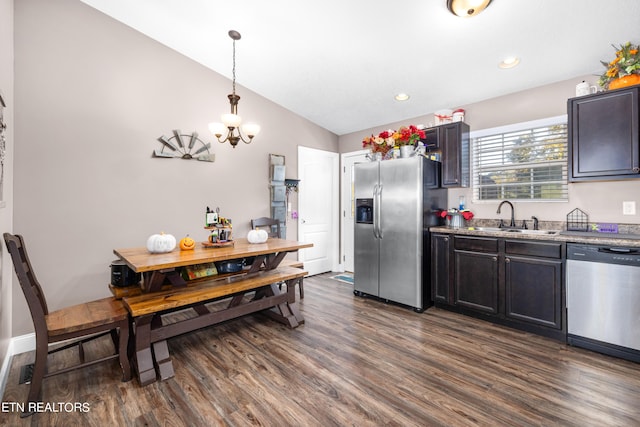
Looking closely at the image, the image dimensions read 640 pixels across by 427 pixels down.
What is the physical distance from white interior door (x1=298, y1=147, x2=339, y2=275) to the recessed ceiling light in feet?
9.10

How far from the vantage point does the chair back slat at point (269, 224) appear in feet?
13.0

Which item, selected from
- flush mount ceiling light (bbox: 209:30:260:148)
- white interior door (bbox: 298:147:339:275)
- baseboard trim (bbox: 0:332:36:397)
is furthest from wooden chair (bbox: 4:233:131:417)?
white interior door (bbox: 298:147:339:275)

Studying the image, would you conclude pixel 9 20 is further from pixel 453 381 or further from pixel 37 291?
pixel 453 381

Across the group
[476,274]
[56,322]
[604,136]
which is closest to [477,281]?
[476,274]

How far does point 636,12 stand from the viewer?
87.6 inches

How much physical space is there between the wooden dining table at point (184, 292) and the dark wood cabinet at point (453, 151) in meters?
2.06

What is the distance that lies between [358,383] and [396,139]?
270cm

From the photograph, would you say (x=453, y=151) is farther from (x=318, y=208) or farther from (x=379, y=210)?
(x=318, y=208)

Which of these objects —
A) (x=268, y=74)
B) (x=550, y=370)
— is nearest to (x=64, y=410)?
(x=550, y=370)

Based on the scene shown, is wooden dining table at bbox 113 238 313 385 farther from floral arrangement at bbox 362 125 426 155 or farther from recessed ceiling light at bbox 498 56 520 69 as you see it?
recessed ceiling light at bbox 498 56 520 69

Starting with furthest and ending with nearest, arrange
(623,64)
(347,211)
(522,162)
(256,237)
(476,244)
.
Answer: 1. (347,211)
2. (522,162)
3. (476,244)
4. (256,237)
5. (623,64)

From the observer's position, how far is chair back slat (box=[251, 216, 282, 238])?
156 inches

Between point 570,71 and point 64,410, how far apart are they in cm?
492

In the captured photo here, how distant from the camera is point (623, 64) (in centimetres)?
249
